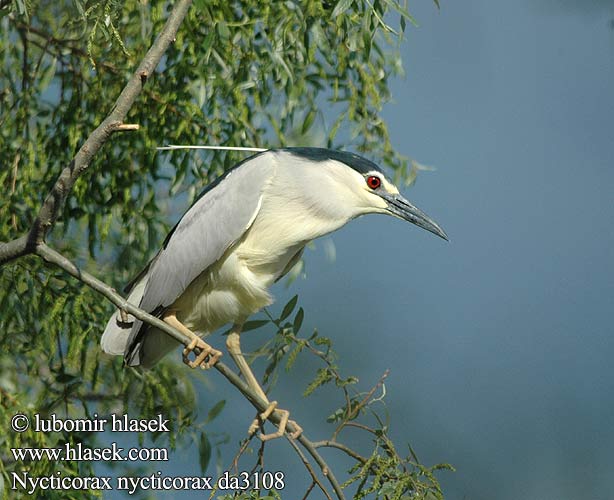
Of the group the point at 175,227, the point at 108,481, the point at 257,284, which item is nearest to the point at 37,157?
the point at 175,227

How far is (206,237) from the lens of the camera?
1796 mm

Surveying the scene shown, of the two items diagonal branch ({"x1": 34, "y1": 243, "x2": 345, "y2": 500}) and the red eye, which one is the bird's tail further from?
the red eye

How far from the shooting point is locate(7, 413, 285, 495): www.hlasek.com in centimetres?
152

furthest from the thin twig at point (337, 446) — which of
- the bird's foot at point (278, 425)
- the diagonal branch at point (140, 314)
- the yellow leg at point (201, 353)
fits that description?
the yellow leg at point (201, 353)

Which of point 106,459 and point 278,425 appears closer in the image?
point 278,425

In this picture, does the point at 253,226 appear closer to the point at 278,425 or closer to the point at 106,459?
the point at 278,425

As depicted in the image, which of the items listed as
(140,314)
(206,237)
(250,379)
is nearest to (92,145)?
(140,314)

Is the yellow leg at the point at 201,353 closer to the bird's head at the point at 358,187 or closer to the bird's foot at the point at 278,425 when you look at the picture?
the bird's foot at the point at 278,425

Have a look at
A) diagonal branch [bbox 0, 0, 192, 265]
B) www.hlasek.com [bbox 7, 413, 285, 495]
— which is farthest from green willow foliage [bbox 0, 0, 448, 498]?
diagonal branch [bbox 0, 0, 192, 265]

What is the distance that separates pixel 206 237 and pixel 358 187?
29 cm

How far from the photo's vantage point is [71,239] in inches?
83.7

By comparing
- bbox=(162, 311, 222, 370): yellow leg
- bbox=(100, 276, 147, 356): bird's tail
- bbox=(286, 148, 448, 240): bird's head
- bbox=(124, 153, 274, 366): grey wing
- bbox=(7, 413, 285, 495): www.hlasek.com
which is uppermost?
bbox=(286, 148, 448, 240): bird's head

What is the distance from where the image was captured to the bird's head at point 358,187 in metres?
1.78

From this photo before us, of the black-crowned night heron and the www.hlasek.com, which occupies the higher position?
the black-crowned night heron
